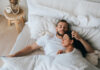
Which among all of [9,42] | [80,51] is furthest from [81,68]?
[9,42]

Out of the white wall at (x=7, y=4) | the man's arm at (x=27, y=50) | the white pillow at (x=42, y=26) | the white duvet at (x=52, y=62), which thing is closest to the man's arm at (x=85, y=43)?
the white duvet at (x=52, y=62)

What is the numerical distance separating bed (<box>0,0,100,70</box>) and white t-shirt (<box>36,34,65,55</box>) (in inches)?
3.1

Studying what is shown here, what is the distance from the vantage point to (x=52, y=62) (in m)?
1.18

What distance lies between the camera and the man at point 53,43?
1323mm

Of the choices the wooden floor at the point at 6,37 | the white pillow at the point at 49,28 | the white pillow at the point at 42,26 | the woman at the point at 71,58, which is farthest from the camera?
the wooden floor at the point at 6,37

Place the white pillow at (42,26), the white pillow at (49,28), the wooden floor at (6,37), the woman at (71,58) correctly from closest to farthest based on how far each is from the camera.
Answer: the woman at (71,58), the white pillow at (49,28), the white pillow at (42,26), the wooden floor at (6,37)

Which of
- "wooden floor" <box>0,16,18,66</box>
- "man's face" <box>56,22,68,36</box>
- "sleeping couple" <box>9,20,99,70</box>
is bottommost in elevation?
"wooden floor" <box>0,16,18,66</box>

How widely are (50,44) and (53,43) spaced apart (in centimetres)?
3

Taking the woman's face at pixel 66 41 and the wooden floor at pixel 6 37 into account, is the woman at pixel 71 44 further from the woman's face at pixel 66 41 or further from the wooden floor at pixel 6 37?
the wooden floor at pixel 6 37

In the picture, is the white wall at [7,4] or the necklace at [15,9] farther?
the white wall at [7,4]

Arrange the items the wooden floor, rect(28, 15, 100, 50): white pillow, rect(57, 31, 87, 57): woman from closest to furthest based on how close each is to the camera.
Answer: rect(57, 31, 87, 57): woman, rect(28, 15, 100, 50): white pillow, the wooden floor

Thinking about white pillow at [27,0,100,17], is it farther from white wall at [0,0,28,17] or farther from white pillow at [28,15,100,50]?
white wall at [0,0,28,17]

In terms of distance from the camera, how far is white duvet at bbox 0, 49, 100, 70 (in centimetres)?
109

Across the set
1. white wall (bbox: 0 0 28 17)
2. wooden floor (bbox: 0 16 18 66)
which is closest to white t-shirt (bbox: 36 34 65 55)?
wooden floor (bbox: 0 16 18 66)
